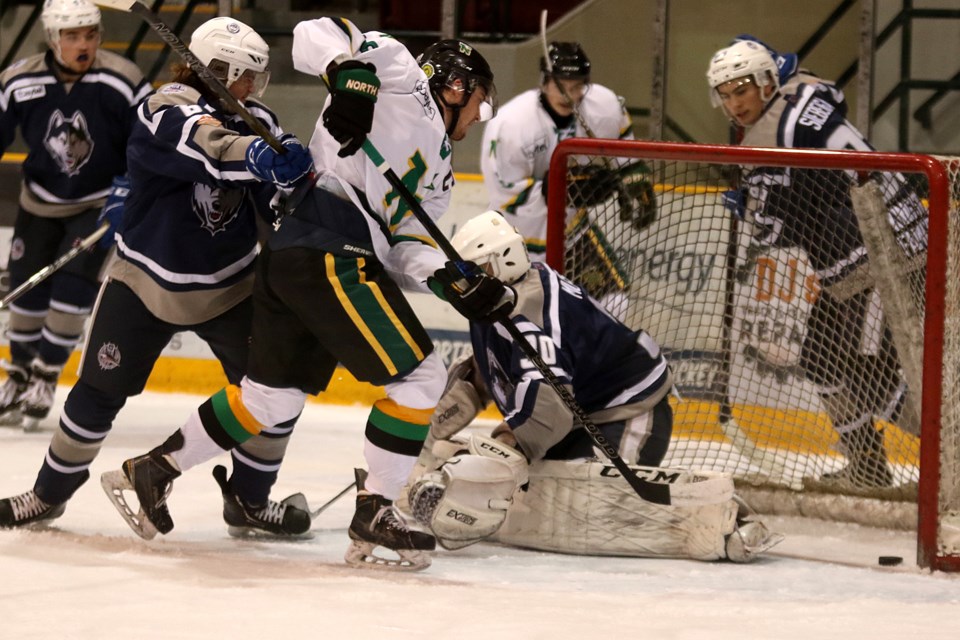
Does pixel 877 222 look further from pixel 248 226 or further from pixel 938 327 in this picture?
pixel 248 226

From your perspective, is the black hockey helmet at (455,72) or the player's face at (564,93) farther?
the player's face at (564,93)

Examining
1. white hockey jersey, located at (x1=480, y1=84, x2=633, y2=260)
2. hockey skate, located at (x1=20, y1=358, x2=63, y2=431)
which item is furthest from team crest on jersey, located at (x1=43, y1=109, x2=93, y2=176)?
white hockey jersey, located at (x1=480, y1=84, x2=633, y2=260)

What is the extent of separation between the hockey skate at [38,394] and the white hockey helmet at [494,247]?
212cm

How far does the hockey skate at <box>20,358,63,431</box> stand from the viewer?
190 inches

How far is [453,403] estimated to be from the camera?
12.2ft

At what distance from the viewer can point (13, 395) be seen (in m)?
4.92

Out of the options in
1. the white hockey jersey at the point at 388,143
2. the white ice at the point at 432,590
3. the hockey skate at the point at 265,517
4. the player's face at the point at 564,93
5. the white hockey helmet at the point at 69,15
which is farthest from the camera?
the player's face at the point at 564,93

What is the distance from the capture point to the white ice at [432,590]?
8.36 ft

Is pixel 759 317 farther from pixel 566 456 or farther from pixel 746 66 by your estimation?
pixel 566 456

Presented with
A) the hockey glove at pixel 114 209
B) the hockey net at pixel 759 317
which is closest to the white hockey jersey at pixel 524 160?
the hockey net at pixel 759 317

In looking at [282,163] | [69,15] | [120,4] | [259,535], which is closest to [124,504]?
[259,535]

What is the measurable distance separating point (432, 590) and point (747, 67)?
1.86 m

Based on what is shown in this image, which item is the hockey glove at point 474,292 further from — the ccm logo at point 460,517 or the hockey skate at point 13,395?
the hockey skate at point 13,395

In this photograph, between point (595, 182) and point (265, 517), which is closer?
point (265, 517)
